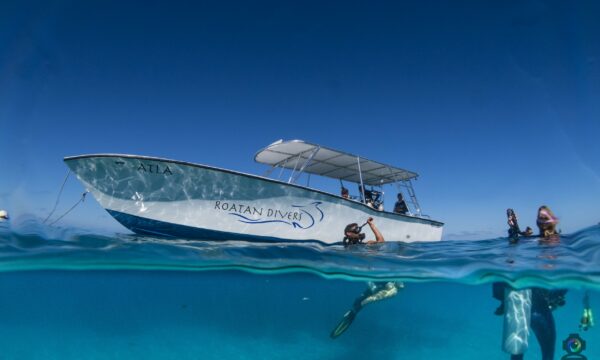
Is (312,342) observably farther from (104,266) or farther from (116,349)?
(116,349)

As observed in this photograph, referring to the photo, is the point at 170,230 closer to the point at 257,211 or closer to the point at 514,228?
the point at 257,211

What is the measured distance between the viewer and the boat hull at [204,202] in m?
8.12

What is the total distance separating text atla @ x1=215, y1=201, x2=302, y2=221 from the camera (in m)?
8.60

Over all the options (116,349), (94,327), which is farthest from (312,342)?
(94,327)

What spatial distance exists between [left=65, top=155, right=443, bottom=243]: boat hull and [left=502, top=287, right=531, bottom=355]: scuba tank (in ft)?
16.5

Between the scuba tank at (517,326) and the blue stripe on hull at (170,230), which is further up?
the blue stripe on hull at (170,230)

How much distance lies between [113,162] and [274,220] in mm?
4592

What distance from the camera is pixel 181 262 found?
10.5 meters

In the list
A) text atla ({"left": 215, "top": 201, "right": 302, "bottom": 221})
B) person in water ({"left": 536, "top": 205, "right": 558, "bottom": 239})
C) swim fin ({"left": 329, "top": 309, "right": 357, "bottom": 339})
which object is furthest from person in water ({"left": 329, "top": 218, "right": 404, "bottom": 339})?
person in water ({"left": 536, "top": 205, "right": 558, "bottom": 239})

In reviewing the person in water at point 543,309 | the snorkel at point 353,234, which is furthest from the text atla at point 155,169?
the person in water at point 543,309

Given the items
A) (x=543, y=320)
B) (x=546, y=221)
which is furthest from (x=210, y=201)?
(x=543, y=320)

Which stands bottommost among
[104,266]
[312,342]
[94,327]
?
[94,327]

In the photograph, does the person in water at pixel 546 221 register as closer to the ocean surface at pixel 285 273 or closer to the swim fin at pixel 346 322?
the ocean surface at pixel 285 273

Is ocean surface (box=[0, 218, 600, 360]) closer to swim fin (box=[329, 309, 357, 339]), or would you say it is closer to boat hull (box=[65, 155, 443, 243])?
boat hull (box=[65, 155, 443, 243])
